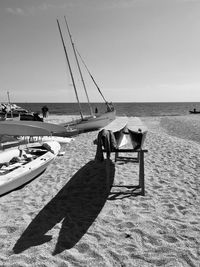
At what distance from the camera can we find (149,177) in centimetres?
746

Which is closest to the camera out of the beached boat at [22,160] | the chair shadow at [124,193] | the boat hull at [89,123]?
the chair shadow at [124,193]

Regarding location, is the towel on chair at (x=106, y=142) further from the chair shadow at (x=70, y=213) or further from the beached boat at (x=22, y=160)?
the beached boat at (x=22, y=160)

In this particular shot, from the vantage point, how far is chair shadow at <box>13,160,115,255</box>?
13.6ft

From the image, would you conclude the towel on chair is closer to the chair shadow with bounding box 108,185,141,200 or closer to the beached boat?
the chair shadow with bounding box 108,185,141,200

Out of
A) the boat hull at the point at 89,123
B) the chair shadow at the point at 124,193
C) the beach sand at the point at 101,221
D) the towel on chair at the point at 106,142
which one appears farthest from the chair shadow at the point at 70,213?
the boat hull at the point at 89,123

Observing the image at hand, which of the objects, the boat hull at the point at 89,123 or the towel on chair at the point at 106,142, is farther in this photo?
the boat hull at the point at 89,123

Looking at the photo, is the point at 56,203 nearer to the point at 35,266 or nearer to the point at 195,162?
the point at 35,266

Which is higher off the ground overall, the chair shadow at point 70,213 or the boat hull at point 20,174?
the boat hull at point 20,174

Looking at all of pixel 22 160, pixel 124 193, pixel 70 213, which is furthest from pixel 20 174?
pixel 124 193

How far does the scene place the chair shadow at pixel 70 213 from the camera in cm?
414

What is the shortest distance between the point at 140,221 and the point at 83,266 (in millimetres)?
1622

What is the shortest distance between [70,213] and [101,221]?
2.35 ft

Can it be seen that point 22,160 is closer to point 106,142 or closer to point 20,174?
point 20,174

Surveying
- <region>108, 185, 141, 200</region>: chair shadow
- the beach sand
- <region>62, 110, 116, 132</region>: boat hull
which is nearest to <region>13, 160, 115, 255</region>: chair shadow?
the beach sand
